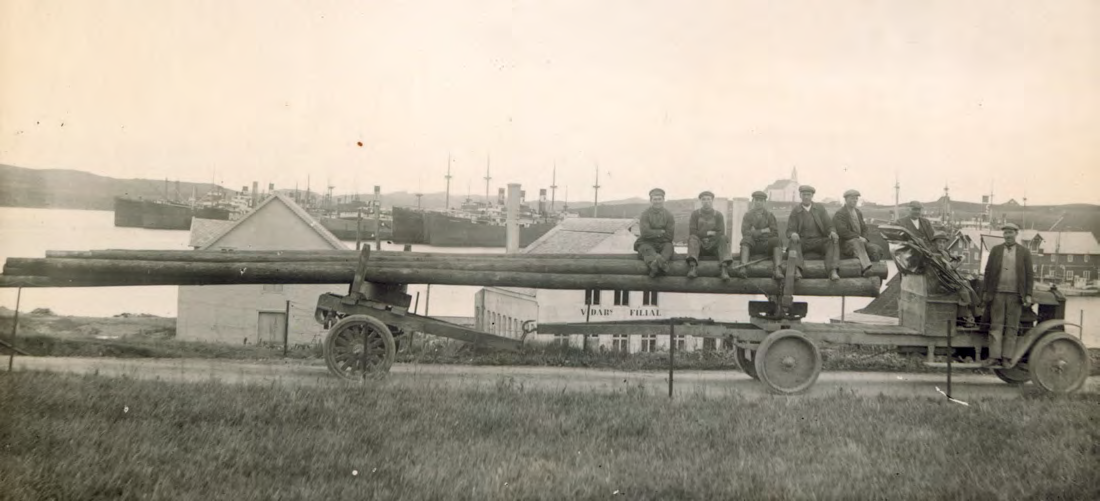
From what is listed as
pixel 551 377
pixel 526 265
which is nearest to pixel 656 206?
pixel 526 265

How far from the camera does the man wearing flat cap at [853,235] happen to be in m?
9.61

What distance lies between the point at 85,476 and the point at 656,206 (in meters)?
6.96

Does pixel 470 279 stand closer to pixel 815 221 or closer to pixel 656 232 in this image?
pixel 656 232

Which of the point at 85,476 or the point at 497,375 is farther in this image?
the point at 497,375

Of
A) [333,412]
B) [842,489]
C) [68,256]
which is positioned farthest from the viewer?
[68,256]

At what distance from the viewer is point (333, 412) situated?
701cm

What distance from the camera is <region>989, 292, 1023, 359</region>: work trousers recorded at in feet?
31.3

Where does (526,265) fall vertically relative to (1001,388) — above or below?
above

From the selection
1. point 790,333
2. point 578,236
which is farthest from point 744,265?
point 578,236

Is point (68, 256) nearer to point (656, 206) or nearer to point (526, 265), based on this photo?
point (526, 265)

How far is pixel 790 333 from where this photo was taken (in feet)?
Answer: 30.3

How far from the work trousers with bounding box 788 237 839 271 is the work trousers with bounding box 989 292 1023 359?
220 cm

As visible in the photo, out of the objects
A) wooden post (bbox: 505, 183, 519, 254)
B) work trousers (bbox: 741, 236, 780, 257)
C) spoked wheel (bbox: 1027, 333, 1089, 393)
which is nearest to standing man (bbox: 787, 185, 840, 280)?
work trousers (bbox: 741, 236, 780, 257)

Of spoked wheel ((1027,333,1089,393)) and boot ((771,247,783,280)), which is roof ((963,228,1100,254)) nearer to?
spoked wheel ((1027,333,1089,393))
